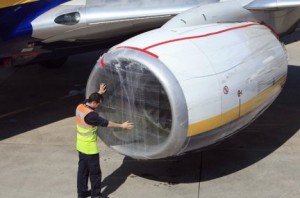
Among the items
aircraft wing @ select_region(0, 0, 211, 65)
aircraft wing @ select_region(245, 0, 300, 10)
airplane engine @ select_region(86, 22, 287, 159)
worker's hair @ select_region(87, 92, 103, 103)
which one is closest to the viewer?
airplane engine @ select_region(86, 22, 287, 159)

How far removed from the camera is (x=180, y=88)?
6.21m

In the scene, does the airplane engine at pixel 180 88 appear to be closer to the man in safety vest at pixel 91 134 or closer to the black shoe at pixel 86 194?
the man in safety vest at pixel 91 134

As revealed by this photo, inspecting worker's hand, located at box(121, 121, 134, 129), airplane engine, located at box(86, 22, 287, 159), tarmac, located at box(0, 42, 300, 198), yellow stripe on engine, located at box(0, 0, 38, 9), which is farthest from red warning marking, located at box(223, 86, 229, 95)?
yellow stripe on engine, located at box(0, 0, 38, 9)

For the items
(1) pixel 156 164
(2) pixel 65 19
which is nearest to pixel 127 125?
(1) pixel 156 164

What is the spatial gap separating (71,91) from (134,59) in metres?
5.51

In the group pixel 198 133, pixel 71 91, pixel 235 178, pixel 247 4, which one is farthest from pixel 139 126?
pixel 71 91

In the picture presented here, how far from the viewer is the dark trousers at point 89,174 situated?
6.62 m

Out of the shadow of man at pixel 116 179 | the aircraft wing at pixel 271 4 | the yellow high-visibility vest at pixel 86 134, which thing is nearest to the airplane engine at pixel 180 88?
the yellow high-visibility vest at pixel 86 134

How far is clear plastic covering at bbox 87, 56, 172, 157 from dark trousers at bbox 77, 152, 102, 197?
0.44 meters

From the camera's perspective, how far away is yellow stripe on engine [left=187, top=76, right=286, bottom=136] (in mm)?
6348

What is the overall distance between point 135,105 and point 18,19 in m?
2.80

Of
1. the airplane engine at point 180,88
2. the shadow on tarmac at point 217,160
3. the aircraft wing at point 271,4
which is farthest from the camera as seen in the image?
the aircraft wing at point 271,4

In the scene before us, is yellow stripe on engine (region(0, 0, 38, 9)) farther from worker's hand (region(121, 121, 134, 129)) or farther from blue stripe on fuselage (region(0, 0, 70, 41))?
worker's hand (region(121, 121, 134, 129))

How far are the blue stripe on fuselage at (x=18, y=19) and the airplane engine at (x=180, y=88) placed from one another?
194 centimetres
